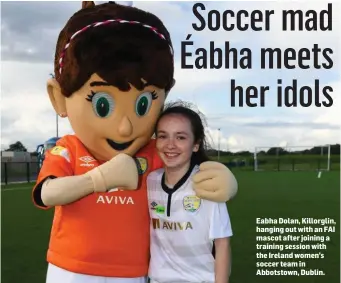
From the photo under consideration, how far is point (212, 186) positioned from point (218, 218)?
0.14 m

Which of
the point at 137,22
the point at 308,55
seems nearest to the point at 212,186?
the point at 137,22

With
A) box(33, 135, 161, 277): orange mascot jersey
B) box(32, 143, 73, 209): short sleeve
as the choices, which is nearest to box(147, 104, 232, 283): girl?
box(33, 135, 161, 277): orange mascot jersey

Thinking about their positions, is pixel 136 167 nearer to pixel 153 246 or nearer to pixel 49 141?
pixel 153 246

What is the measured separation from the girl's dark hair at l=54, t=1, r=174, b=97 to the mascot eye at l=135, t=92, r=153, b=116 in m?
0.05

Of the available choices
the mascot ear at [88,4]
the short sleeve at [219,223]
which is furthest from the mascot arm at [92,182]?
the mascot ear at [88,4]

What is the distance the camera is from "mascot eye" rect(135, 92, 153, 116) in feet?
8.61

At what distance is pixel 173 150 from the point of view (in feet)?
8.07

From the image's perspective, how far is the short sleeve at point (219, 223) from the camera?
236cm

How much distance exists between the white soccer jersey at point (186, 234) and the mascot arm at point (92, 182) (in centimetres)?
18

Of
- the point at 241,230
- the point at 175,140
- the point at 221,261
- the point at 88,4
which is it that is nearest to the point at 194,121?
the point at 175,140

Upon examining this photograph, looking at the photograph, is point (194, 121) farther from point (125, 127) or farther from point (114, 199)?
point (114, 199)

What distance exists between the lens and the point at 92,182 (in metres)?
2.42

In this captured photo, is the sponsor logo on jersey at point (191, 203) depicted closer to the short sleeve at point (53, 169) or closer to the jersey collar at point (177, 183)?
the jersey collar at point (177, 183)

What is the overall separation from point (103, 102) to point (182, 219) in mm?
653
